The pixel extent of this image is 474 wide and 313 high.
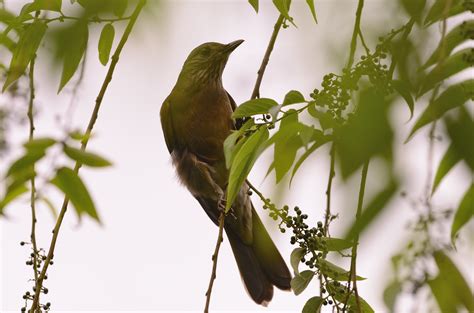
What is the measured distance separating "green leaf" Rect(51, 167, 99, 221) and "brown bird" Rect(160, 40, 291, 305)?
244cm

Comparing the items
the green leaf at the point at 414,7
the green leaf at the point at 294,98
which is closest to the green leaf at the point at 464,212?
the green leaf at the point at 414,7

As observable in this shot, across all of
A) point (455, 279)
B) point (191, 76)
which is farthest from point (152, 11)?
point (191, 76)

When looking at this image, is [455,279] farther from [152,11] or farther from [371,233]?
[152,11]

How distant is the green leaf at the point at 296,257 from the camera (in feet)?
6.08

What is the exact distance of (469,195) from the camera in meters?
0.97

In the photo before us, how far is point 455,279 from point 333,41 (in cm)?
35

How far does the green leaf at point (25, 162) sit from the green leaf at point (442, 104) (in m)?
0.69

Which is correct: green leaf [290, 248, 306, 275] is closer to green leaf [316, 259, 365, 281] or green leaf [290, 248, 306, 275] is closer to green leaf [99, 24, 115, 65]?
green leaf [316, 259, 365, 281]

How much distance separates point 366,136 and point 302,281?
1095 millimetres

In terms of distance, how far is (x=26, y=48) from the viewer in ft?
5.74

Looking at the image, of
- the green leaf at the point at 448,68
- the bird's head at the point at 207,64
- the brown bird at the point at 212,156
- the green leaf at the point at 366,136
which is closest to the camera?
the green leaf at the point at 366,136

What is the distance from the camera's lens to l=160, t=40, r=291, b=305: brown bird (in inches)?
154

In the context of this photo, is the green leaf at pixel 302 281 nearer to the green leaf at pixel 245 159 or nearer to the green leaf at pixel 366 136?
the green leaf at pixel 245 159

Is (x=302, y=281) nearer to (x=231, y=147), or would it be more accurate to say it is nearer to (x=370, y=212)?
(x=231, y=147)
